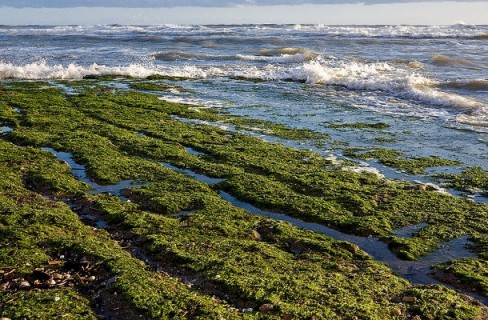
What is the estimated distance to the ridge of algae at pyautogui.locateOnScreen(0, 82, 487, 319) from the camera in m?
6.52

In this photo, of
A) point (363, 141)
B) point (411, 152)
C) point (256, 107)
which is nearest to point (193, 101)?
point (256, 107)

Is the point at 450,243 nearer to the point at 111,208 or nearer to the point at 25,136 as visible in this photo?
the point at 111,208

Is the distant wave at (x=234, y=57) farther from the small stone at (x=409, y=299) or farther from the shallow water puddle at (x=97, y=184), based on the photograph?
the small stone at (x=409, y=299)

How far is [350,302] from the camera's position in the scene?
655 centimetres

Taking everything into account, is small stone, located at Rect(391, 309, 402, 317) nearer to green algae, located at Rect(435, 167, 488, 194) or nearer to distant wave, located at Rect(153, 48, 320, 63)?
green algae, located at Rect(435, 167, 488, 194)

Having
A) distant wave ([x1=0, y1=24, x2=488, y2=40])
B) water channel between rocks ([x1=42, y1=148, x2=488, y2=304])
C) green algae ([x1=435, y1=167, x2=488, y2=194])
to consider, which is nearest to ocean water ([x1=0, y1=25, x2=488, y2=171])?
green algae ([x1=435, y1=167, x2=488, y2=194])

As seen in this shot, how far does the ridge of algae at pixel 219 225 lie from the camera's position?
21.4ft

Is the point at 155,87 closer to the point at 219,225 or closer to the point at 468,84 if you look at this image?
the point at 468,84

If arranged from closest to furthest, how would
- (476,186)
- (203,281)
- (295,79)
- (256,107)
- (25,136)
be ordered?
(203,281) < (476,186) < (25,136) < (256,107) < (295,79)

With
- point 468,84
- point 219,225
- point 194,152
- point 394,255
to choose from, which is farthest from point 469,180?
point 468,84

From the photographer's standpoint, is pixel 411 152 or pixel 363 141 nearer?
pixel 411 152

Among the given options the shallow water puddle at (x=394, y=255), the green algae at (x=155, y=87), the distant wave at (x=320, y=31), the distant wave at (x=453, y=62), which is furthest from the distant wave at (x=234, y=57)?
the shallow water puddle at (x=394, y=255)

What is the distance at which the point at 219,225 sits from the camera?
885 centimetres

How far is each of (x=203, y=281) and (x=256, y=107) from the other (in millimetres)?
14276
